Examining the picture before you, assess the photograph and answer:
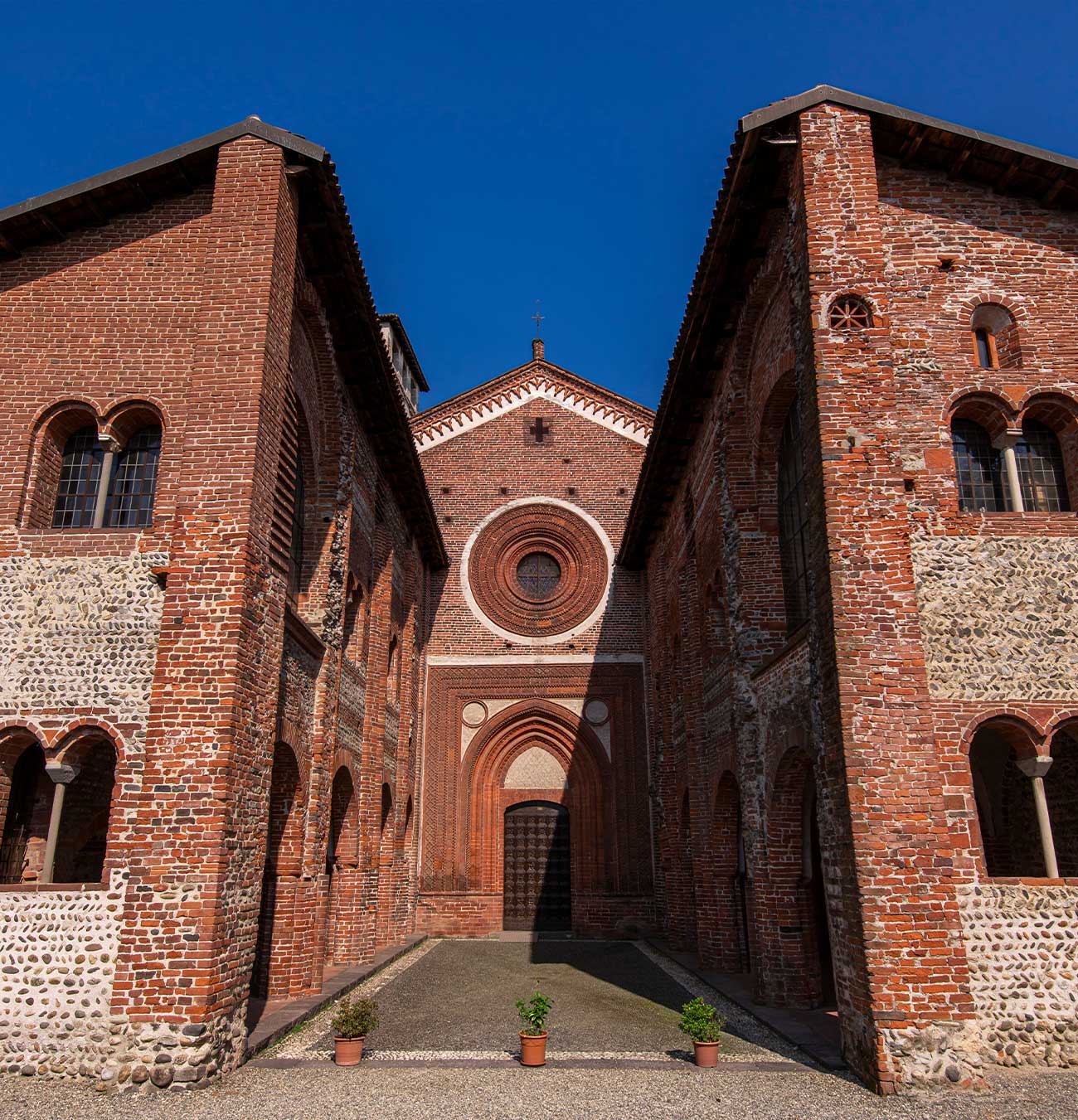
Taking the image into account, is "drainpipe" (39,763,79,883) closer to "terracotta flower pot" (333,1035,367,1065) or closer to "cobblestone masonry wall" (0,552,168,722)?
"cobblestone masonry wall" (0,552,168,722)

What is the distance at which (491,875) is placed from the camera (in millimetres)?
21109

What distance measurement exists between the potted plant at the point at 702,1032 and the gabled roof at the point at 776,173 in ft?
28.1

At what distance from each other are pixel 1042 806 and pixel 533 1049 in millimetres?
5026

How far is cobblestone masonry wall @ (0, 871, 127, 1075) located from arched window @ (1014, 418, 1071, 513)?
946cm

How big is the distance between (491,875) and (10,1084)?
14.5m

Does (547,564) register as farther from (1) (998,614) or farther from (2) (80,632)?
(1) (998,614)

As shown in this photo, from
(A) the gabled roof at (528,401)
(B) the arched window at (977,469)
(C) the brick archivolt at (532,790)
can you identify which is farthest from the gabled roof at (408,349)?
(B) the arched window at (977,469)

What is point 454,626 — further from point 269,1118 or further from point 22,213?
point 269,1118

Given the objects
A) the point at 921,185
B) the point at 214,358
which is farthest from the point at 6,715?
the point at 921,185

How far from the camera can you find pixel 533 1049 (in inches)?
321

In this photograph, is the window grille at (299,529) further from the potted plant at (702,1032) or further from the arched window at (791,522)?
the potted plant at (702,1032)

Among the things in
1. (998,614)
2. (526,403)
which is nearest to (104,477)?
(998,614)

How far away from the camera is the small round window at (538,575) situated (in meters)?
23.2

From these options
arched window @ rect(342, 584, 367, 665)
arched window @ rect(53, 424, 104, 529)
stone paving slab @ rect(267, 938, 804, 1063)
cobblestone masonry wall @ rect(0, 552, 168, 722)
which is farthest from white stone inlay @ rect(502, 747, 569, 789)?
cobblestone masonry wall @ rect(0, 552, 168, 722)
